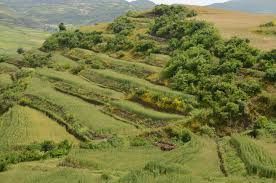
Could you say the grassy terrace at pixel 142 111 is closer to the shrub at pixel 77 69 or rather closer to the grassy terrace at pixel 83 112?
the grassy terrace at pixel 83 112

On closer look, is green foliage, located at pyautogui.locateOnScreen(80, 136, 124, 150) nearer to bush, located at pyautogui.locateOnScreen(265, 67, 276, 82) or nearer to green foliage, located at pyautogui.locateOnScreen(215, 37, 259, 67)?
bush, located at pyautogui.locateOnScreen(265, 67, 276, 82)

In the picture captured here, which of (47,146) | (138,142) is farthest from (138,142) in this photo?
(47,146)

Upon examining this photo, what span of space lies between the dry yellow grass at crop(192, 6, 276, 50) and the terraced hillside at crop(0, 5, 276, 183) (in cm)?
232

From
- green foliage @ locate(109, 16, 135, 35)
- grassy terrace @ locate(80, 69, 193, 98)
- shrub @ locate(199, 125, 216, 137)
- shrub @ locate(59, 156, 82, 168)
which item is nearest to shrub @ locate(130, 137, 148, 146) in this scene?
shrub @ locate(199, 125, 216, 137)

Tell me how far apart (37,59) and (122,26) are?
10.3m

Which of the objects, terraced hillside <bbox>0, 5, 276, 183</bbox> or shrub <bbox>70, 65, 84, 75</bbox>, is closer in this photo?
terraced hillside <bbox>0, 5, 276, 183</bbox>

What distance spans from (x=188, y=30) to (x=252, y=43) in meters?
7.13

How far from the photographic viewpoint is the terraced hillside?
85.5 ft

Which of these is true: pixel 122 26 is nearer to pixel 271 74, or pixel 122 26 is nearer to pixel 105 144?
pixel 271 74

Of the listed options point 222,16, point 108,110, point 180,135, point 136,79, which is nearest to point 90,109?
point 108,110

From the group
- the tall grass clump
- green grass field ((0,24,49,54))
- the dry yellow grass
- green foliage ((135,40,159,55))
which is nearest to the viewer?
the tall grass clump

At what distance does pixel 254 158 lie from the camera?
25.8 meters

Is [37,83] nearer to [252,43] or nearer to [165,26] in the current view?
[165,26]

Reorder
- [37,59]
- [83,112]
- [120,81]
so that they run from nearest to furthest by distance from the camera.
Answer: [83,112] < [120,81] < [37,59]
